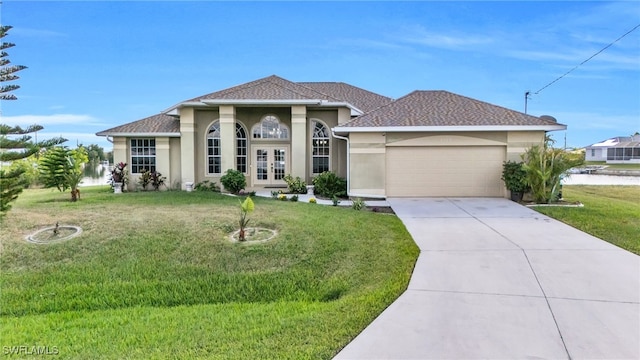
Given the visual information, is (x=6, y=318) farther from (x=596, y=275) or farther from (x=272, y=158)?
(x=272, y=158)

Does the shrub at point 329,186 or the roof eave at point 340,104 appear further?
the roof eave at point 340,104

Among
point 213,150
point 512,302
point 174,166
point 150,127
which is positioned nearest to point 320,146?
point 213,150

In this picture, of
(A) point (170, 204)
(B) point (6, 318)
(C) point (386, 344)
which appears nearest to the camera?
(C) point (386, 344)

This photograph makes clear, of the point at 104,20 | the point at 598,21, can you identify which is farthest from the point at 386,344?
the point at 598,21

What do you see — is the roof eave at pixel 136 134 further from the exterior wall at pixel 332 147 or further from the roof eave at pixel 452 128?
the roof eave at pixel 452 128

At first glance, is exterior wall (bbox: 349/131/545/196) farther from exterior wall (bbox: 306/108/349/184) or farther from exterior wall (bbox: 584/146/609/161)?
exterior wall (bbox: 584/146/609/161)

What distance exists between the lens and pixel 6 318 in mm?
4844

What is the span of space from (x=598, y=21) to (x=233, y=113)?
15328 mm

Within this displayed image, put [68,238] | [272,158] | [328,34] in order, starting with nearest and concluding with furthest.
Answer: [68,238]
[272,158]
[328,34]

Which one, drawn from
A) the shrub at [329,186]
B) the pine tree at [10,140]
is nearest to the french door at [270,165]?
the shrub at [329,186]

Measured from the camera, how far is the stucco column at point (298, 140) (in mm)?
16219

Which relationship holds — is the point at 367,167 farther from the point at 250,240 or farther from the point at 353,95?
the point at 250,240

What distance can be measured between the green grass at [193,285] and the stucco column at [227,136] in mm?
7416

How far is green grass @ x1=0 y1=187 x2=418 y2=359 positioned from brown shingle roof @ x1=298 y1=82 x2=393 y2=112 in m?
11.5
